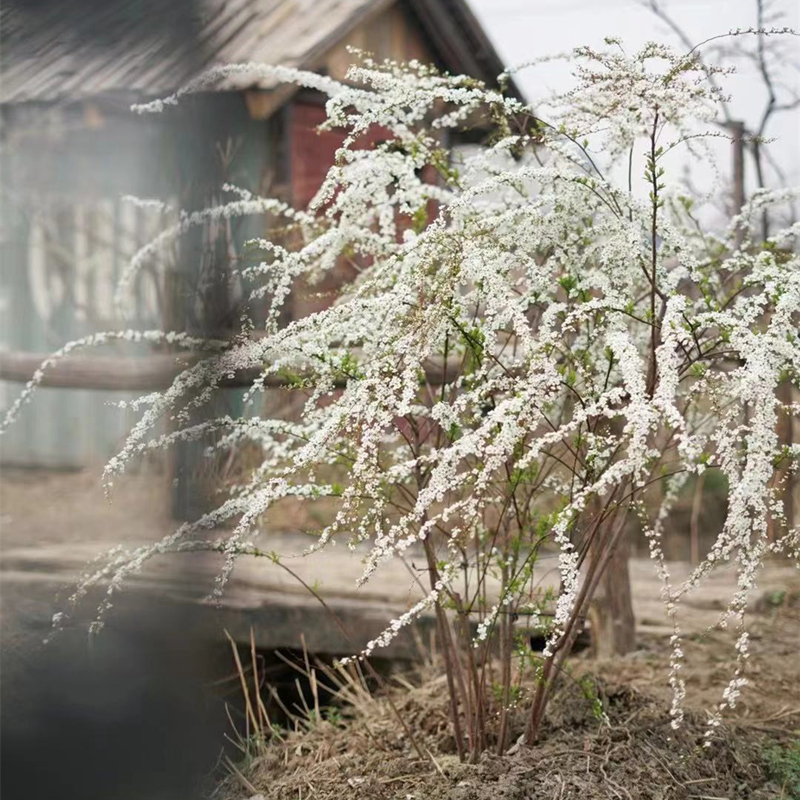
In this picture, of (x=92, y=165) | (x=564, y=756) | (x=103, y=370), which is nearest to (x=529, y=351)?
(x=103, y=370)

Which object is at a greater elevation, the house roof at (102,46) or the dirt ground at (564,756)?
the house roof at (102,46)

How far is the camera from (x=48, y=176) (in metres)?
1.14

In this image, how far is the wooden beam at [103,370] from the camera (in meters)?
1.04

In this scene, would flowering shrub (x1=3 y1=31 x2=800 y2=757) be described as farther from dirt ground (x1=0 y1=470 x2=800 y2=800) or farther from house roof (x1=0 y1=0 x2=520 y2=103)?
house roof (x1=0 y1=0 x2=520 y2=103)

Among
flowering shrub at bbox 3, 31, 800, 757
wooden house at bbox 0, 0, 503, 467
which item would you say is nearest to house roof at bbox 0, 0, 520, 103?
wooden house at bbox 0, 0, 503, 467

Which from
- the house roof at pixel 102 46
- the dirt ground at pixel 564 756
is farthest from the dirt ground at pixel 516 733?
the house roof at pixel 102 46

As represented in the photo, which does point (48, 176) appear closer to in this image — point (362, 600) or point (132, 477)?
point (132, 477)

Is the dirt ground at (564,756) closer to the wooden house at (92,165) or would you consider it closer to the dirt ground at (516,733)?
the dirt ground at (516,733)

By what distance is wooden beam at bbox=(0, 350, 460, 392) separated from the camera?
104 centimetres

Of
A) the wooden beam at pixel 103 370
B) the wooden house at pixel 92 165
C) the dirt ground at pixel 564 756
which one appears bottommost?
the dirt ground at pixel 564 756

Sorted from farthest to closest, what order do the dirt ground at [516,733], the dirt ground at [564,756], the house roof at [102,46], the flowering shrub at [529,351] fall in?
the dirt ground at [564,756] → the flowering shrub at [529,351] → the dirt ground at [516,733] → the house roof at [102,46]

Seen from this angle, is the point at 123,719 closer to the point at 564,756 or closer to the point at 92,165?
the point at 92,165

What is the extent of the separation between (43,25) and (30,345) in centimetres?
71

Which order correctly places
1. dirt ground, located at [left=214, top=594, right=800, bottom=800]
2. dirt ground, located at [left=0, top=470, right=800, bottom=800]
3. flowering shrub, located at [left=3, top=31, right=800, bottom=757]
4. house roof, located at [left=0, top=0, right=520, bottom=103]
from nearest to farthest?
house roof, located at [left=0, top=0, right=520, bottom=103]
dirt ground, located at [left=0, top=470, right=800, bottom=800]
flowering shrub, located at [left=3, top=31, right=800, bottom=757]
dirt ground, located at [left=214, top=594, right=800, bottom=800]
